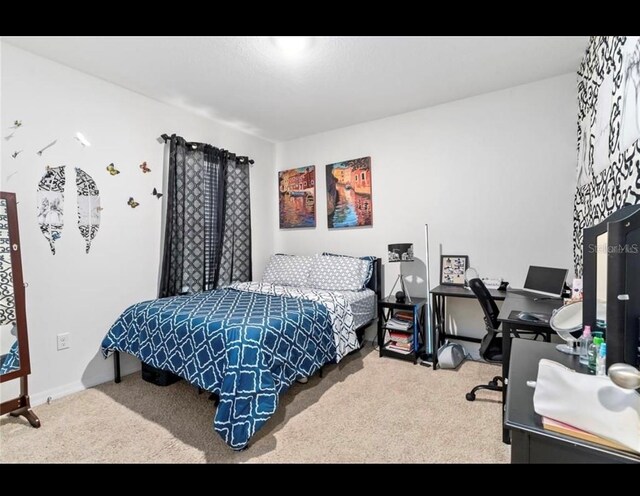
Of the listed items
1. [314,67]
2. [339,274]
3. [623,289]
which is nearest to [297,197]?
[339,274]

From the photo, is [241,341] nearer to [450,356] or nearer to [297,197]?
[450,356]

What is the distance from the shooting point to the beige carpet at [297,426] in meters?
1.73

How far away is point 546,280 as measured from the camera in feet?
8.15

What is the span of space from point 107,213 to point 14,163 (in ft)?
2.13

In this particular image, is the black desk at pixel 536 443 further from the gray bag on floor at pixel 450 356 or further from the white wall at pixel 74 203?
the white wall at pixel 74 203

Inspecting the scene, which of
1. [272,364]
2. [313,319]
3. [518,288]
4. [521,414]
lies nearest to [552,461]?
[521,414]

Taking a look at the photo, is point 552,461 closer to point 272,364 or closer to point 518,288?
point 272,364

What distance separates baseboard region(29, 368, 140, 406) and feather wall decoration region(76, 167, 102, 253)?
1.05 metres

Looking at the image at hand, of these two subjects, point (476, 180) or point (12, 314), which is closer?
point (12, 314)

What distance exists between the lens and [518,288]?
2.81m

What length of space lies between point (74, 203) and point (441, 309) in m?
3.36

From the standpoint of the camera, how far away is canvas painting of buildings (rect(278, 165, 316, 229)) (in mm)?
4008

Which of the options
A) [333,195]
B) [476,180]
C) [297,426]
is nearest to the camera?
[297,426]

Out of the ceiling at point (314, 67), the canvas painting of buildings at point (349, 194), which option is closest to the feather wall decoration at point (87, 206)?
the ceiling at point (314, 67)
